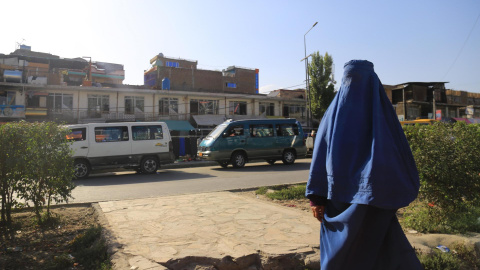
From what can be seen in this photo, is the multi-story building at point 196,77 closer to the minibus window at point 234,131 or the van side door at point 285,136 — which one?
the van side door at point 285,136

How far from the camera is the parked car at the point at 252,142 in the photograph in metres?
14.5

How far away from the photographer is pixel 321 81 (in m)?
34.0

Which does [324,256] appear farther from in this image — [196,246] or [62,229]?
→ [62,229]

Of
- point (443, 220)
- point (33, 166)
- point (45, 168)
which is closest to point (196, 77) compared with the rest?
point (45, 168)

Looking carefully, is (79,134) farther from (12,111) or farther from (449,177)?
(12,111)

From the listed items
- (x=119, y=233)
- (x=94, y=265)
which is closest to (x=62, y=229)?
(x=119, y=233)

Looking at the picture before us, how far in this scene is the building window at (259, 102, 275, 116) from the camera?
35.7 m

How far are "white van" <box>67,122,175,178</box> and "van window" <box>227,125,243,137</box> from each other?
2785 millimetres

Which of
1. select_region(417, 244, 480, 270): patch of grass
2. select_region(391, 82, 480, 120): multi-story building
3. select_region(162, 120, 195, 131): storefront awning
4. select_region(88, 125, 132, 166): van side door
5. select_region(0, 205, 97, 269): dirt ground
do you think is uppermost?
select_region(391, 82, 480, 120): multi-story building

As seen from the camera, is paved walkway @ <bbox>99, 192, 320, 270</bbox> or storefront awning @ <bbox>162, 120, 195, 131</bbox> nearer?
paved walkway @ <bbox>99, 192, 320, 270</bbox>

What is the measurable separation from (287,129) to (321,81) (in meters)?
19.5

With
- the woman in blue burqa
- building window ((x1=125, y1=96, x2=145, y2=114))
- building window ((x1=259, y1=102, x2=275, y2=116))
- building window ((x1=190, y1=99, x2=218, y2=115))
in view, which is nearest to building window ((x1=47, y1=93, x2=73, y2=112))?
building window ((x1=125, y1=96, x2=145, y2=114))

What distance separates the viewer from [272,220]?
4.86m

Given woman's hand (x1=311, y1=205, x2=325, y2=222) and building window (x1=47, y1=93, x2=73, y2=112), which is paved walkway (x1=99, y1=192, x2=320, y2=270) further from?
building window (x1=47, y1=93, x2=73, y2=112)
